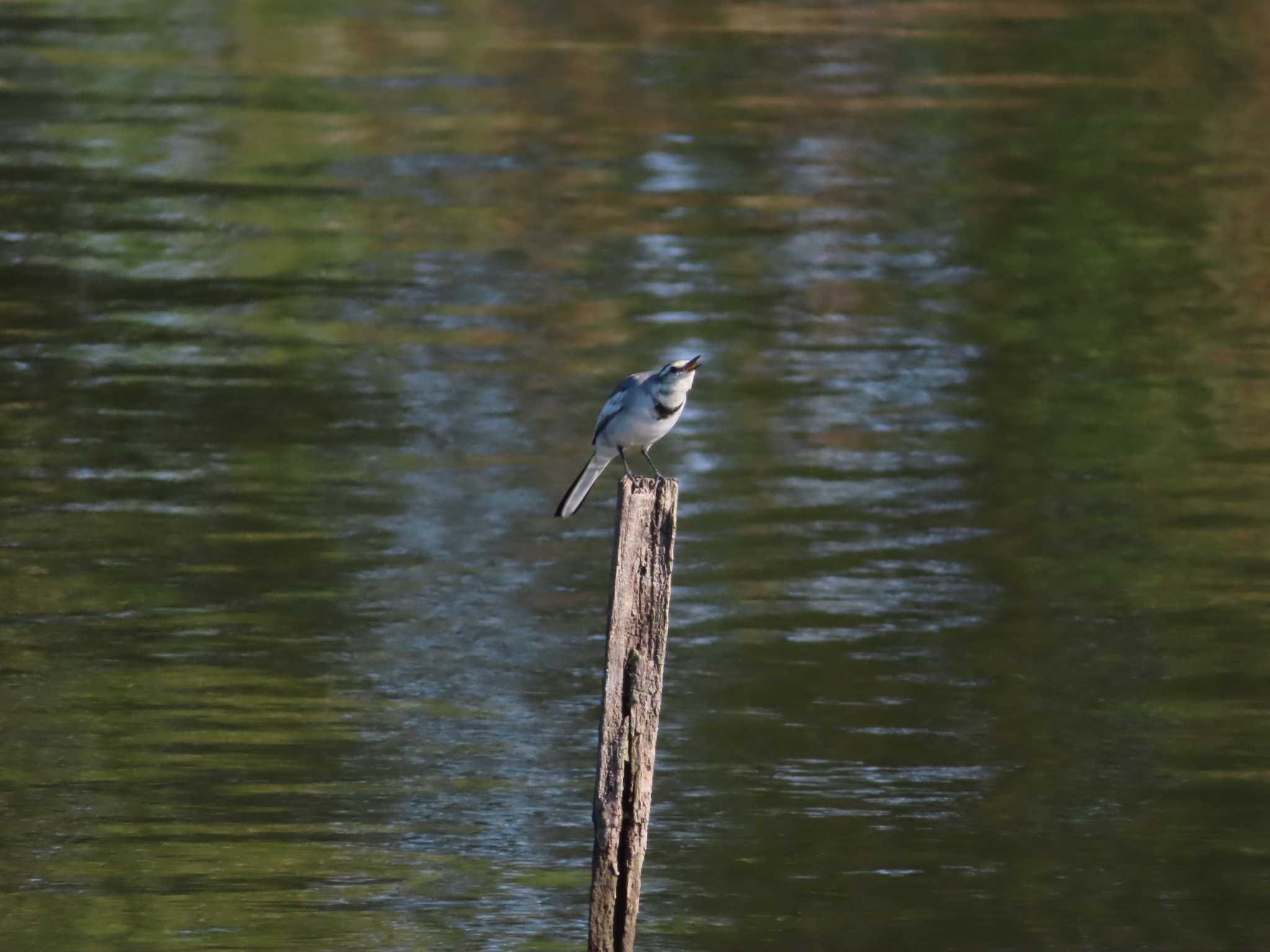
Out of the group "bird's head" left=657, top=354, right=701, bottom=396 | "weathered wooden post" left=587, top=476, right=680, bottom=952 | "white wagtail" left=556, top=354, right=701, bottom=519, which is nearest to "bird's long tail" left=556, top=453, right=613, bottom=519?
"white wagtail" left=556, top=354, right=701, bottom=519

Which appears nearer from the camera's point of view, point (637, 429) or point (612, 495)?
point (637, 429)

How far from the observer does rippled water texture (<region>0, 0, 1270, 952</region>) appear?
9352 millimetres

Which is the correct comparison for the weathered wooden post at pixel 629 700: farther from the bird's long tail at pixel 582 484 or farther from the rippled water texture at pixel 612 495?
the rippled water texture at pixel 612 495

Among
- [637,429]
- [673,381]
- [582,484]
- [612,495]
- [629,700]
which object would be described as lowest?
[612,495]

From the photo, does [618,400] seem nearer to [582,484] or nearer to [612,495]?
[582,484]

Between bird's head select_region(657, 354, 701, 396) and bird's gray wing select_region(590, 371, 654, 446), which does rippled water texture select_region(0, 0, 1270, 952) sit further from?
bird's head select_region(657, 354, 701, 396)

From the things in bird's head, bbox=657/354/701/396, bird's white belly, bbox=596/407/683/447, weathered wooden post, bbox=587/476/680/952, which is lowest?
weathered wooden post, bbox=587/476/680/952

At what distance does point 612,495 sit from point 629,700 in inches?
308

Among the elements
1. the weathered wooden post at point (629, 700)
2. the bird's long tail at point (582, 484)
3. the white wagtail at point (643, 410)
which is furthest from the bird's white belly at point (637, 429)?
the weathered wooden post at point (629, 700)

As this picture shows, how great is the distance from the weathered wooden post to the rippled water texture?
4.92 ft

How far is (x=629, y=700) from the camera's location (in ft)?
23.0

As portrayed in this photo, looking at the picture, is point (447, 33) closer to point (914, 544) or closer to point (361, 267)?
point (361, 267)

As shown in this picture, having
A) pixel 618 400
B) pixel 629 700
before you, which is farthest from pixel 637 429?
pixel 629 700

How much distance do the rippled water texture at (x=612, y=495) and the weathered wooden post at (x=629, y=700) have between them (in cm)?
150
